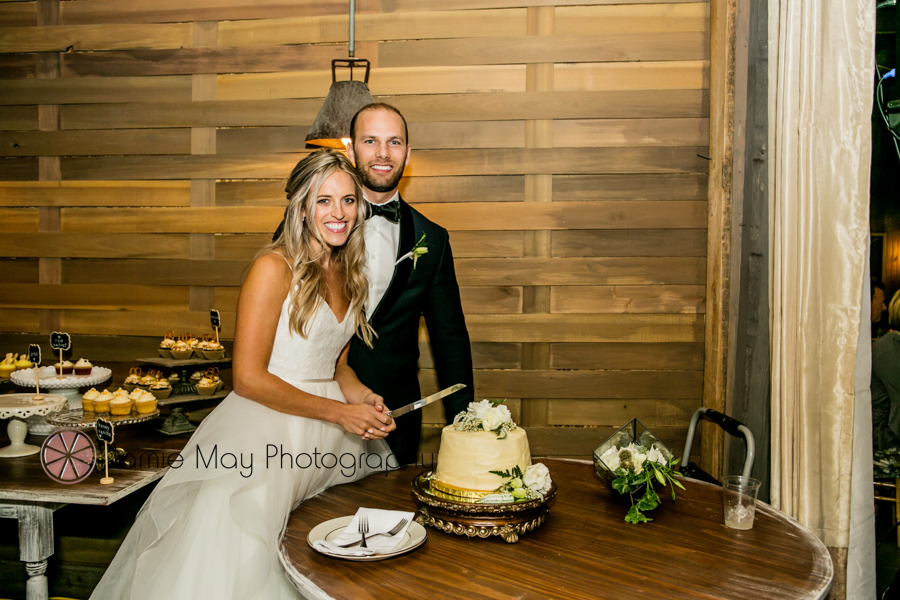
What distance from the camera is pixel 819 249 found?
183cm

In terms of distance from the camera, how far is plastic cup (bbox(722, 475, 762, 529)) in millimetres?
1556

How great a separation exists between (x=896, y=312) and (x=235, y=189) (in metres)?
3.01

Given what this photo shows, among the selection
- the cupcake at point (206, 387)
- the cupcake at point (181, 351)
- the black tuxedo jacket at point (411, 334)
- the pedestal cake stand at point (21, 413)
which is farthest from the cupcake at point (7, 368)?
the black tuxedo jacket at point (411, 334)

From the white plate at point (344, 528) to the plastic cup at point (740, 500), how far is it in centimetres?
72

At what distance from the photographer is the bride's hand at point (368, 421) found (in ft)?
6.27

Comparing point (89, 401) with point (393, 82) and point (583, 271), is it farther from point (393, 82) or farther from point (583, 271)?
point (583, 271)

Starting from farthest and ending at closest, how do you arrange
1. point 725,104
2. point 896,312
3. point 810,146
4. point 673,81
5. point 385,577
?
point 673,81, point 725,104, point 896,312, point 810,146, point 385,577

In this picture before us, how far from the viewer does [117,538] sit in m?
3.34

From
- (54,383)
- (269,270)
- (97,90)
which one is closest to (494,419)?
(269,270)

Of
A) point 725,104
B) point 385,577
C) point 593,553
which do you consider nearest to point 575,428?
point 725,104

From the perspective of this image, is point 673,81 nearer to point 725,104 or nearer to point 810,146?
point 725,104

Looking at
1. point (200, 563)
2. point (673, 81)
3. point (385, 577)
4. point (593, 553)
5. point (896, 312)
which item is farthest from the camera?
point (673, 81)

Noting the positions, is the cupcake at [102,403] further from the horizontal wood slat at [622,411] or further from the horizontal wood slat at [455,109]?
the horizontal wood slat at [622,411]

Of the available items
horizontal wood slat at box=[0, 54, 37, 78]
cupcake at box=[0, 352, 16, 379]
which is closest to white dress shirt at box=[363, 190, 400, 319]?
cupcake at box=[0, 352, 16, 379]
